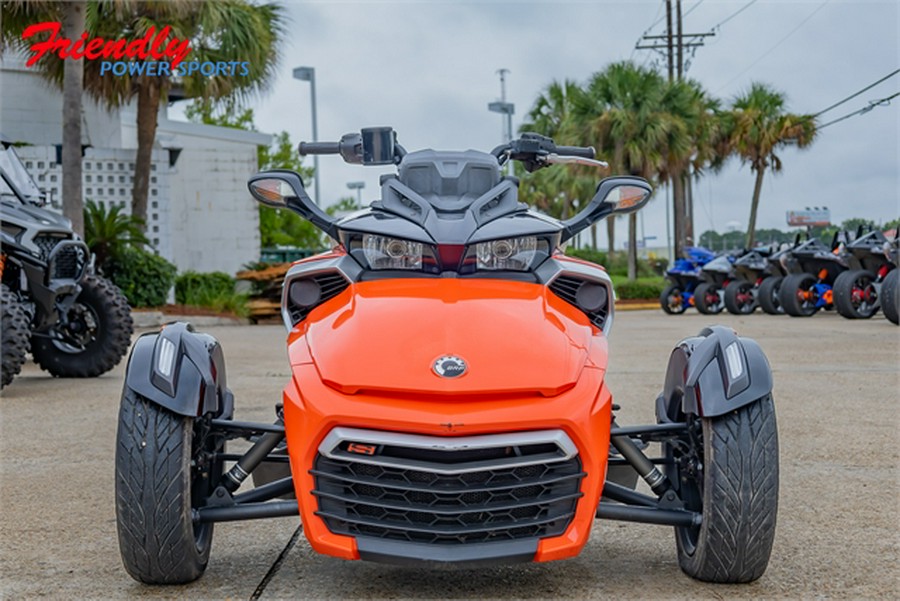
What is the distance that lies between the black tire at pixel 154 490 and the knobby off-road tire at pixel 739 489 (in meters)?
1.50

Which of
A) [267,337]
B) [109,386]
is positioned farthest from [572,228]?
[267,337]

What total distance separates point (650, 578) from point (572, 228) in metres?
1.14

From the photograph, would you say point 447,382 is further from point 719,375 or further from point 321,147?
point 321,147

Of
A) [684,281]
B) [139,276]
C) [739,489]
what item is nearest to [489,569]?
[739,489]

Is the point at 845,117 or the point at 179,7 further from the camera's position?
the point at 845,117

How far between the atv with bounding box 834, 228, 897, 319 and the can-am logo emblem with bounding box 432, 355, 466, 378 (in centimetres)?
1649

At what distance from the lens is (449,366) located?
305cm

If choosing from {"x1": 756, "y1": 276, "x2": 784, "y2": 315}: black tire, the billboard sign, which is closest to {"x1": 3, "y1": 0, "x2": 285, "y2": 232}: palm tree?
{"x1": 756, "y1": 276, "x2": 784, "y2": 315}: black tire

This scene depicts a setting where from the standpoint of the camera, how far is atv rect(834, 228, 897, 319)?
18.3 meters

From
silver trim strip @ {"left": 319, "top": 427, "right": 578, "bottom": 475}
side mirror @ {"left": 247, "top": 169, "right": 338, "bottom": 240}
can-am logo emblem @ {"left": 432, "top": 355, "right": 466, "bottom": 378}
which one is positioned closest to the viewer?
silver trim strip @ {"left": 319, "top": 427, "right": 578, "bottom": 475}

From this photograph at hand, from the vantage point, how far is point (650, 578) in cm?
355

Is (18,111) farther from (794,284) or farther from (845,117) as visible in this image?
(845,117)

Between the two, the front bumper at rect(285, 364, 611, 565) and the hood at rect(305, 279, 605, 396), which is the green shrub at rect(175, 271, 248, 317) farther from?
the front bumper at rect(285, 364, 611, 565)

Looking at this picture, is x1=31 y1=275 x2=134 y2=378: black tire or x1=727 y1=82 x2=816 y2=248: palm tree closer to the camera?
x1=31 y1=275 x2=134 y2=378: black tire
